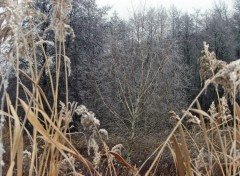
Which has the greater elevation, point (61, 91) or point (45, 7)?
point (45, 7)

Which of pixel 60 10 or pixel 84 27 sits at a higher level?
pixel 84 27

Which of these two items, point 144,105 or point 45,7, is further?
point 45,7

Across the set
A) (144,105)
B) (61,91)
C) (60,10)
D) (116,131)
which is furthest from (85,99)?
(60,10)

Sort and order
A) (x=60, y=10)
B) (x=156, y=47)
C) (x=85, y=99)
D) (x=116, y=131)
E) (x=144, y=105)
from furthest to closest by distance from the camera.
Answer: (x=85, y=99) → (x=116, y=131) → (x=156, y=47) → (x=144, y=105) → (x=60, y=10)

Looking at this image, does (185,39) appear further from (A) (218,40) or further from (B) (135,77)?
(B) (135,77)

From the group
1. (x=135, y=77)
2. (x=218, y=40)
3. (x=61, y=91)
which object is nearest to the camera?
(x=135, y=77)

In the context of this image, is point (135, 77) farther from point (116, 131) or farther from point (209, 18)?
point (209, 18)

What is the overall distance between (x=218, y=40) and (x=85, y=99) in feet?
62.2

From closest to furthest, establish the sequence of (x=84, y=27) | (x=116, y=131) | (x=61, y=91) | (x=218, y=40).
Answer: (x=116, y=131)
(x=61, y=91)
(x=84, y=27)
(x=218, y=40)

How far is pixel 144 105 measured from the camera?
1427 cm

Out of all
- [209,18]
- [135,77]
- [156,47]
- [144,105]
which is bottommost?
[144,105]

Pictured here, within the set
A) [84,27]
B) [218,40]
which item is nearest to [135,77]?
[84,27]

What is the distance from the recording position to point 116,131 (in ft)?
65.6

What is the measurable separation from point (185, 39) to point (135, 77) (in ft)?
86.1
